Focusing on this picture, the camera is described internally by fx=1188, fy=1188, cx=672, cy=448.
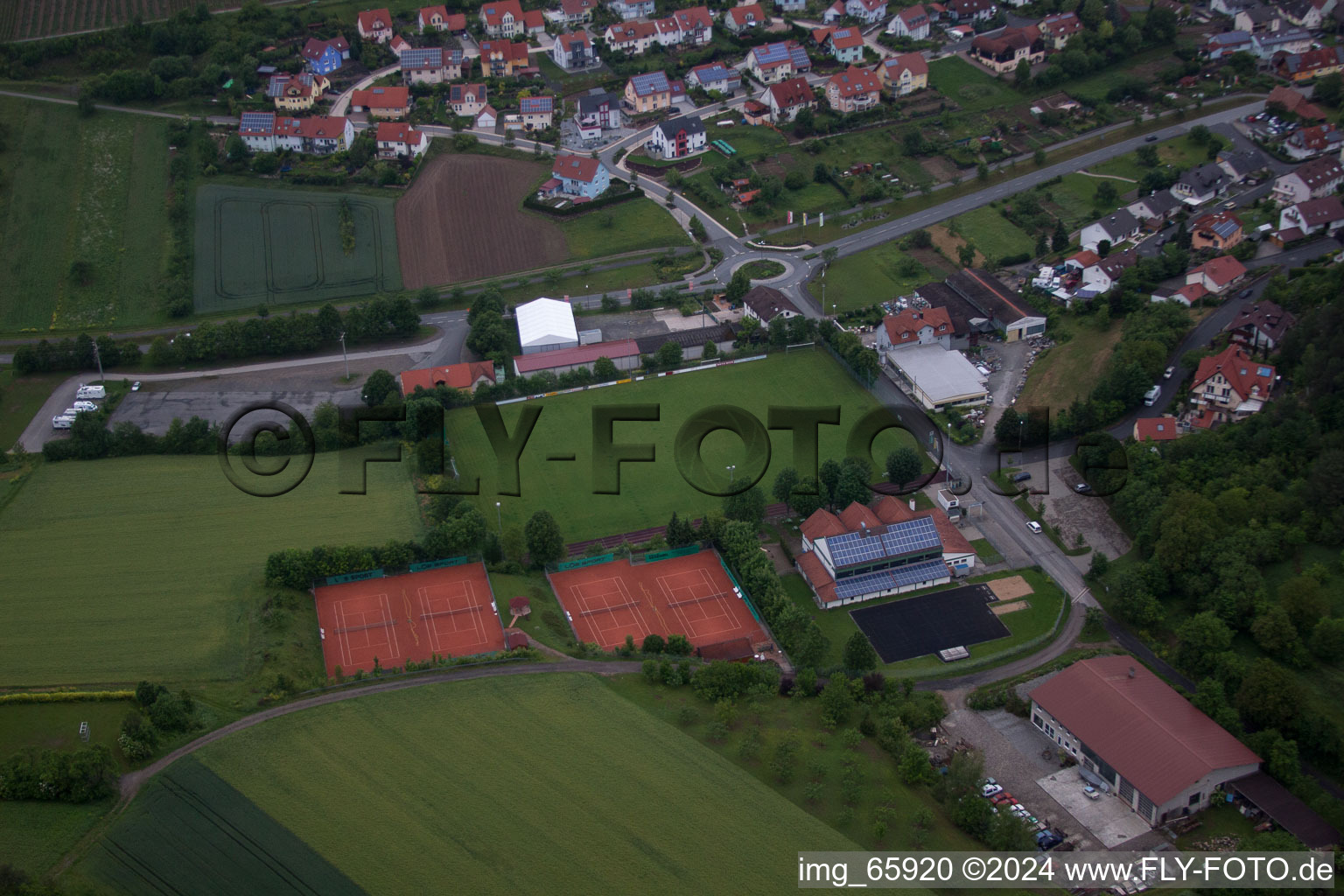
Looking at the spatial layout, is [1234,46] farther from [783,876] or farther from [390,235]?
[783,876]

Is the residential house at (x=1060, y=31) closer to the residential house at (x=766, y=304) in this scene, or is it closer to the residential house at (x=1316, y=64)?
the residential house at (x=1316, y=64)

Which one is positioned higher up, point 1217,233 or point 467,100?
point 467,100

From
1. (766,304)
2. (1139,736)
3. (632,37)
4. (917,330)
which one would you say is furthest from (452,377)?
(632,37)

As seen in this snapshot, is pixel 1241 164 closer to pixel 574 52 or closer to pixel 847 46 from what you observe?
pixel 847 46

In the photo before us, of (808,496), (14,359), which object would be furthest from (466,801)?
(14,359)

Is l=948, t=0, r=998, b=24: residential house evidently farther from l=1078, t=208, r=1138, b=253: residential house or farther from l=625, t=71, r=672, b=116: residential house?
l=1078, t=208, r=1138, b=253: residential house
